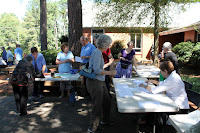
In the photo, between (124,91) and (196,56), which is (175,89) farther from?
(196,56)

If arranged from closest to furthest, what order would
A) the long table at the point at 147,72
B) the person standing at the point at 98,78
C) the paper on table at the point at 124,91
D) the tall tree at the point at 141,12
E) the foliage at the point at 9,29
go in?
1. the paper on table at the point at 124,91
2. the person standing at the point at 98,78
3. the long table at the point at 147,72
4. the tall tree at the point at 141,12
5. the foliage at the point at 9,29

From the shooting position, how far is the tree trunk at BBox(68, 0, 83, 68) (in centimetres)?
663

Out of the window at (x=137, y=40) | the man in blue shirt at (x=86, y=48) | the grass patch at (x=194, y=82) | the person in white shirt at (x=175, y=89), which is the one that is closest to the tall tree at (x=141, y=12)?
the grass patch at (x=194, y=82)

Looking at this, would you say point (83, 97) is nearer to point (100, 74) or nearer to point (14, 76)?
point (14, 76)

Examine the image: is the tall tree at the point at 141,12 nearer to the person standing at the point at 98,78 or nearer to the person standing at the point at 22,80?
the person standing at the point at 22,80

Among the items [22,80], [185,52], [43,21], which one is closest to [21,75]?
[22,80]

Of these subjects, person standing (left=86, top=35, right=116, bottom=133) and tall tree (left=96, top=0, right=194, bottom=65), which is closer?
→ person standing (left=86, top=35, right=116, bottom=133)

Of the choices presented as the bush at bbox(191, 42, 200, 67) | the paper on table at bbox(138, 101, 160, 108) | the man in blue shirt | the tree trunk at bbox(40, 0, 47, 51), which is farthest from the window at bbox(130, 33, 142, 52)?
the paper on table at bbox(138, 101, 160, 108)

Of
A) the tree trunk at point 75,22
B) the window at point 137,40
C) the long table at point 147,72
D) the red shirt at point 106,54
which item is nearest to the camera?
the red shirt at point 106,54

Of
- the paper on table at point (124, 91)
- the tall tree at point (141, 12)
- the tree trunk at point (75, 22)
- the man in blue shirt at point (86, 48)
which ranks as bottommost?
the paper on table at point (124, 91)

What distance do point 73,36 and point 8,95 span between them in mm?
3103

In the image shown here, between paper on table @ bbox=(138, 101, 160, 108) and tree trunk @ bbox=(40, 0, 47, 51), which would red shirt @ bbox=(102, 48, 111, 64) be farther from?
tree trunk @ bbox=(40, 0, 47, 51)

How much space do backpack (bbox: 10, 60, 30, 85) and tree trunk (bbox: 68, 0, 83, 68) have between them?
2618 mm

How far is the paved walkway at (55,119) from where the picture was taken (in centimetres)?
379
